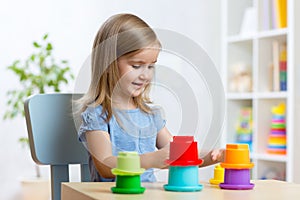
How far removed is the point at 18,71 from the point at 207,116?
2091 millimetres

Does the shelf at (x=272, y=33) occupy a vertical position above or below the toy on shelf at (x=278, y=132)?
above

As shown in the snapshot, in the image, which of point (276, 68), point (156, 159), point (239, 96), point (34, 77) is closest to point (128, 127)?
point (156, 159)

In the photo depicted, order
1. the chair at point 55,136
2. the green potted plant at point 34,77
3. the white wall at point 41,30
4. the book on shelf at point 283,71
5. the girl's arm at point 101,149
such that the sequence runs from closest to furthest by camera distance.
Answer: the girl's arm at point 101,149 < the chair at point 55,136 < the green potted plant at point 34,77 < the white wall at point 41,30 < the book on shelf at point 283,71

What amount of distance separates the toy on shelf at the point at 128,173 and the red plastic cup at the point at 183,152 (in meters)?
0.07

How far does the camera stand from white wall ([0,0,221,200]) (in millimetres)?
2986

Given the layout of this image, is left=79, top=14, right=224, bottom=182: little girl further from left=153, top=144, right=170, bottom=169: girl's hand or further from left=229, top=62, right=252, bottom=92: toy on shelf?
left=229, top=62, right=252, bottom=92: toy on shelf

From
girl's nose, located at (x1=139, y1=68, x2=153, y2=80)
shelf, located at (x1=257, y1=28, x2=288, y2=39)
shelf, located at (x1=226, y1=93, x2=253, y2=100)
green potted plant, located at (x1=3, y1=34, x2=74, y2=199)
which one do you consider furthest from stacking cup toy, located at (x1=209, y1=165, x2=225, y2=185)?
shelf, located at (x1=226, y1=93, x2=253, y2=100)

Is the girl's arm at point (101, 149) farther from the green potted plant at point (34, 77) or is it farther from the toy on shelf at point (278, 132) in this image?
the toy on shelf at point (278, 132)

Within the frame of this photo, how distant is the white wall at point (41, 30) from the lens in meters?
2.99

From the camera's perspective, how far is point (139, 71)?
104 centimetres

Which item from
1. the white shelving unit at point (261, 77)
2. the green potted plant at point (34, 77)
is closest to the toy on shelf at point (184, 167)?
the green potted plant at point (34, 77)

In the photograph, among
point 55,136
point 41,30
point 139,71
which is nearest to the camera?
point 139,71

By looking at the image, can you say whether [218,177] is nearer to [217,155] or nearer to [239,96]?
[217,155]

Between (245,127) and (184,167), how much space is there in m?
2.57
